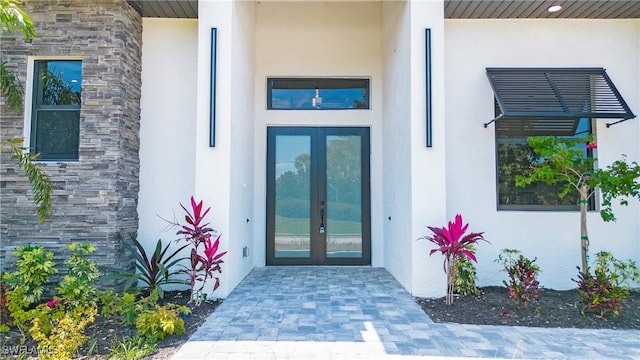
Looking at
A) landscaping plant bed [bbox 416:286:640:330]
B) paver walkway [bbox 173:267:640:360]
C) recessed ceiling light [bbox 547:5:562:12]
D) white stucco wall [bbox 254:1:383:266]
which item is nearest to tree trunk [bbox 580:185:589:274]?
landscaping plant bed [bbox 416:286:640:330]

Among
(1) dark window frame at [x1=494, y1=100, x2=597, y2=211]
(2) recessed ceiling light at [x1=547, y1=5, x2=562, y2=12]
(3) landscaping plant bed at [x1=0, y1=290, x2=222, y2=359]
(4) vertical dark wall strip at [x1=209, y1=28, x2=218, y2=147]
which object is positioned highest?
(2) recessed ceiling light at [x1=547, y1=5, x2=562, y2=12]

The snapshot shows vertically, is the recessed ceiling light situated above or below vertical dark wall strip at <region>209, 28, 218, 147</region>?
above

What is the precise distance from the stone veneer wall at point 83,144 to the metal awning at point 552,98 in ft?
17.4

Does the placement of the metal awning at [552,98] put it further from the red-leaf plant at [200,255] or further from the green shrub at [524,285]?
the red-leaf plant at [200,255]

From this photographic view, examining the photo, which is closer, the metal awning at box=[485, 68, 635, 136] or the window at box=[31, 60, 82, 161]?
the window at box=[31, 60, 82, 161]

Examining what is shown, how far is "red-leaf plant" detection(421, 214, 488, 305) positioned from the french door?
2301 mm

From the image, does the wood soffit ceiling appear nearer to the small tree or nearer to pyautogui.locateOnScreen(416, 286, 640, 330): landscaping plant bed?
the small tree

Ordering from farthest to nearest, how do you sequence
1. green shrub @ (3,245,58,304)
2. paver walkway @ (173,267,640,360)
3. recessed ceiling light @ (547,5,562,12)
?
recessed ceiling light @ (547,5,562,12)
green shrub @ (3,245,58,304)
paver walkway @ (173,267,640,360)

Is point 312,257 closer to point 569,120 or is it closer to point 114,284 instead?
point 114,284

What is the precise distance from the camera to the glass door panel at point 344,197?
682 cm

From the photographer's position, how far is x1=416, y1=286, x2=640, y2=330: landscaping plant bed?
4051 mm

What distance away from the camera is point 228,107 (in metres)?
5.00

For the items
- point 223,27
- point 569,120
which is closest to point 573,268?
point 569,120

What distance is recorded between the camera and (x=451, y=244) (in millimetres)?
4477
